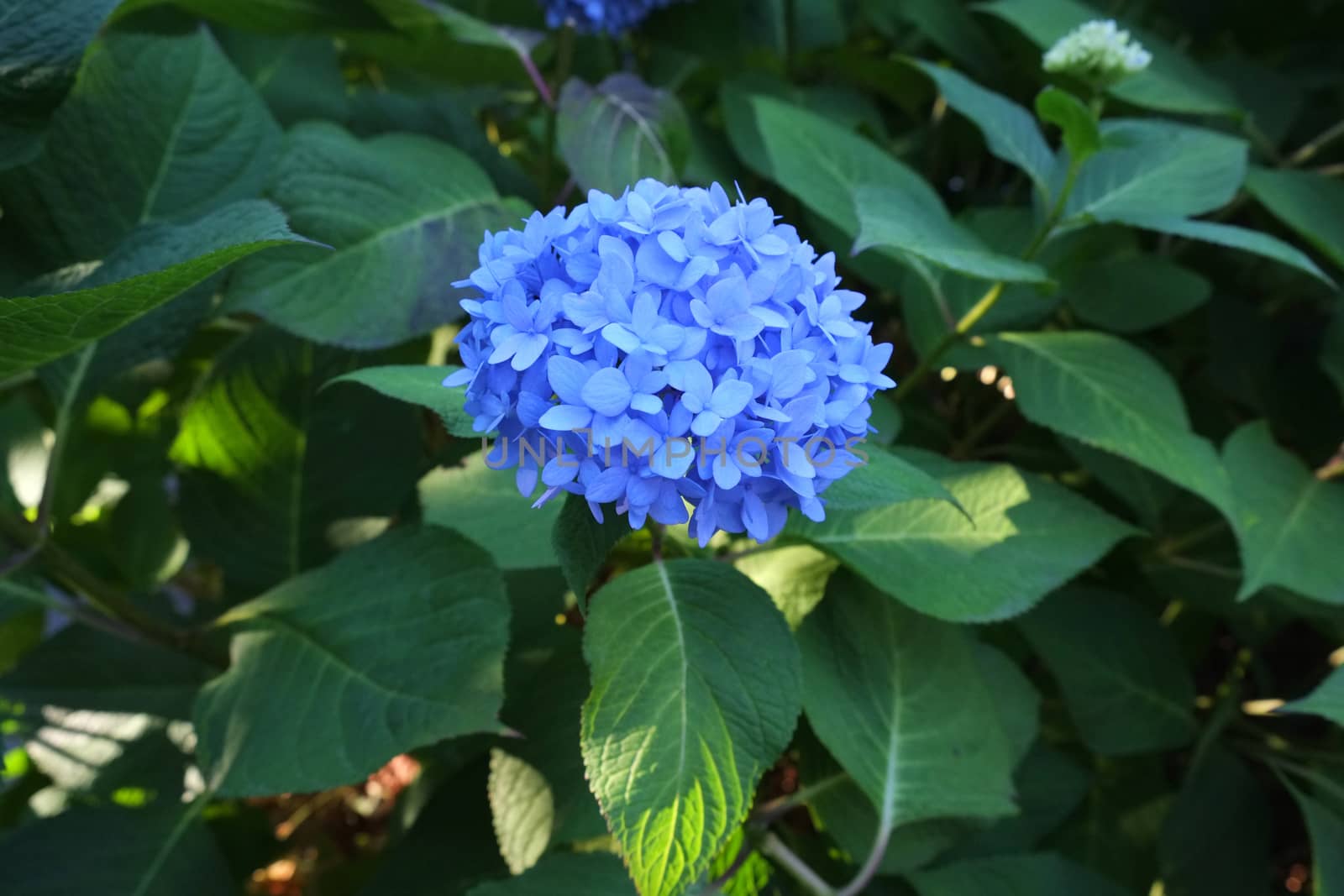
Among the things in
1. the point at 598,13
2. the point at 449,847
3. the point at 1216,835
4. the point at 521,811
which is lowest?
the point at 1216,835

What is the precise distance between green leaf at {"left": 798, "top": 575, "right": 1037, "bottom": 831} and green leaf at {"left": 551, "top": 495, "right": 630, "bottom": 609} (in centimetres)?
27

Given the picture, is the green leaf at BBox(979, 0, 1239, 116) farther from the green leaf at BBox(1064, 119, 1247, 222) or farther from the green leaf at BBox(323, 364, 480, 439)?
the green leaf at BBox(323, 364, 480, 439)

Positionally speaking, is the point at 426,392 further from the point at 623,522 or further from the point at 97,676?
the point at 97,676

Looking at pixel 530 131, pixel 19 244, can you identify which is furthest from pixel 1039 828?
pixel 19 244

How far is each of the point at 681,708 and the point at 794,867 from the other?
29 cm

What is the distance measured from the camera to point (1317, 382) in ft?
3.89

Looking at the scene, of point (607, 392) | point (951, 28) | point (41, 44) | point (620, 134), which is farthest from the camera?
point (951, 28)

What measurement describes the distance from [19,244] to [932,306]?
86cm

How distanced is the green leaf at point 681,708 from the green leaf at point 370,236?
1.18ft

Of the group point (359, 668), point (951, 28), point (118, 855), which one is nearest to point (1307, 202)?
point (951, 28)

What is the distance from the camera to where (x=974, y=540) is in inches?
30.3

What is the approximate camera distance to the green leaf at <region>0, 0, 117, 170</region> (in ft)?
2.36

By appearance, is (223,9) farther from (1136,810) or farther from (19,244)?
(1136,810)

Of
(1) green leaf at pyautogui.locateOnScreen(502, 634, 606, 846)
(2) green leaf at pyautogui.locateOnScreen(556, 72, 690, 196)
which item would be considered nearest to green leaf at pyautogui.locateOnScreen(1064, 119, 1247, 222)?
(2) green leaf at pyautogui.locateOnScreen(556, 72, 690, 196)
